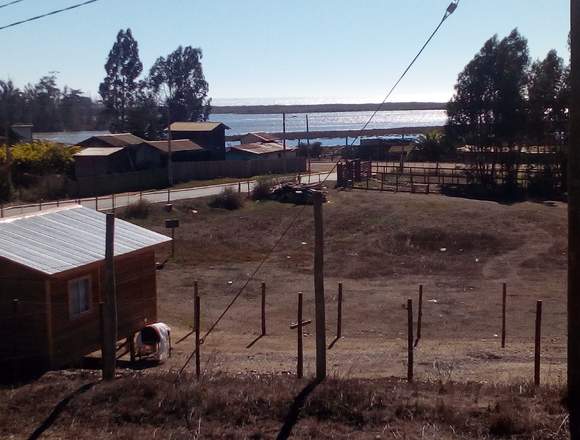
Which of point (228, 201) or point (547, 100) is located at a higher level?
point (547, 100)

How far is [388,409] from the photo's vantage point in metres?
10.1

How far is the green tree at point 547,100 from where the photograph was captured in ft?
181

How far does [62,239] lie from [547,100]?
1651 inches

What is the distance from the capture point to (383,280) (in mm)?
32031

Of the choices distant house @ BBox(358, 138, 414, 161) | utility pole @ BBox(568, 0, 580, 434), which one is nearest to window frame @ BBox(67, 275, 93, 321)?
utility pole @ BBox(568, 0, 580, 434)

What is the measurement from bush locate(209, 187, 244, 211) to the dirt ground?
0.67 metres

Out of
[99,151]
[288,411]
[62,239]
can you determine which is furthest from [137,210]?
[288,411]

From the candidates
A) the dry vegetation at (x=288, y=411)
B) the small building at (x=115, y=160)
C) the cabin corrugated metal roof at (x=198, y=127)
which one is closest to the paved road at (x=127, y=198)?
the small building at (x=115, y=160)

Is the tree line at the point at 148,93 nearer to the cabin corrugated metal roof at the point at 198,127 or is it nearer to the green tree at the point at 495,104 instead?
the cabin corrugated metal roof at the point at 198,127

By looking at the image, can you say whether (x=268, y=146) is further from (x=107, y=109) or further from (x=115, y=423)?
(x=115, y=423)

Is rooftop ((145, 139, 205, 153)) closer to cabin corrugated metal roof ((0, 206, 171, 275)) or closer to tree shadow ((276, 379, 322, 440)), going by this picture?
cabin corrugated metal roof ((0, 206, 171, 275))

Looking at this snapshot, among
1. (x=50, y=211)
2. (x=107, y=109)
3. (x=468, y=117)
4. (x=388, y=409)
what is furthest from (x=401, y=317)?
(x=107, y=109)

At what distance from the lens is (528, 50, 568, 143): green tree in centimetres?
5528

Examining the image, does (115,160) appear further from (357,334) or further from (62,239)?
(62,239)
